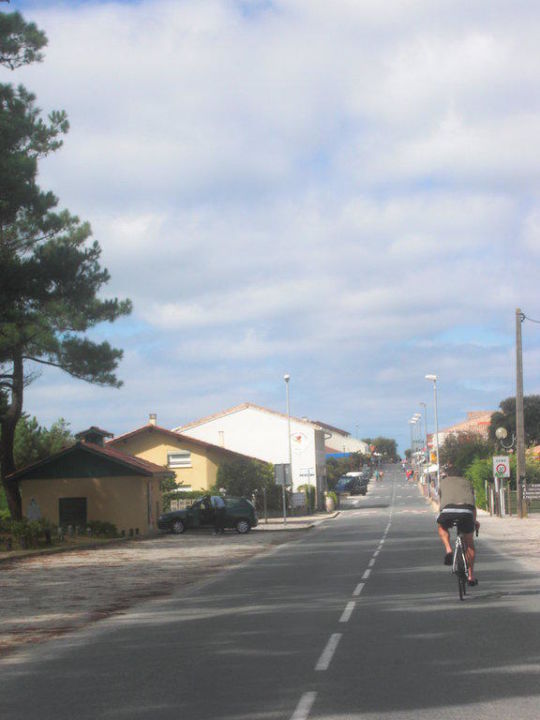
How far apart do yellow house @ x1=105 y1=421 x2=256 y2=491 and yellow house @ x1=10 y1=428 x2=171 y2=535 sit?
22.6m

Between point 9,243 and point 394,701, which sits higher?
point 9,243

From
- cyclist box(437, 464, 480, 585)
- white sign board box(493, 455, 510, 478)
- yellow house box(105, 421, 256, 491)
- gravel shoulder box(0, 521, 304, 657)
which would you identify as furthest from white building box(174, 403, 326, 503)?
cyclist box(437, 464, 480, 585)

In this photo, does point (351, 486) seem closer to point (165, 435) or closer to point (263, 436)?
point (263, 436)

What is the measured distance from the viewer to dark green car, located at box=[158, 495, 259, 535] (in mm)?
41781

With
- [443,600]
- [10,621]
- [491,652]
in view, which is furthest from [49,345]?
[491,652]

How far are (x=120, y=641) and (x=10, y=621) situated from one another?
3385 mm

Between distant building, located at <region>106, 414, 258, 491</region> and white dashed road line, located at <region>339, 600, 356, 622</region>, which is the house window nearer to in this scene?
distant building, located at <region>106, 414, 258, 491</region>

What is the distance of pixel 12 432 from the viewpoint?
1361 inches

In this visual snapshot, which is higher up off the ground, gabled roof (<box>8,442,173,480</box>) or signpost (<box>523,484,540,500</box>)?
gabled roof (<box>8,442,173,480</box>)

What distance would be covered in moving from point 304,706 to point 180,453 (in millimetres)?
57317

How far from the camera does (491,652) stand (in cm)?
964

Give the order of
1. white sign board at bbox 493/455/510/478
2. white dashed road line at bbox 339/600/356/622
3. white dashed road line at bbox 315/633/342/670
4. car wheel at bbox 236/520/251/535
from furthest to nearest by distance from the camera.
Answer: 1. white sign board at bbox 493/455/510/478
2. car wheel at bbox 236/520/251/535
3. white dashed road line at bbox 339/600/356/622
4. white dashed road line at bbox 315/633/342/670

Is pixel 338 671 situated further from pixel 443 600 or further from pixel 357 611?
pixel 443 600

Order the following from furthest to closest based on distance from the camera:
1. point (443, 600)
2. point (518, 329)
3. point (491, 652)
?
1. point (518, 329)
2. point (443, 600)
3. point (491, 652)
